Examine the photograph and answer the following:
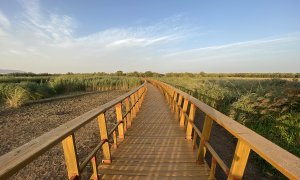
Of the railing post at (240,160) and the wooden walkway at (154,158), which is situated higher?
the railing post at (240,160)

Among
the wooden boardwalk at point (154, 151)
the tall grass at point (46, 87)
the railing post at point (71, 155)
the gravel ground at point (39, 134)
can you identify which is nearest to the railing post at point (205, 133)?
the wooden boardwalk at point (154, 151)

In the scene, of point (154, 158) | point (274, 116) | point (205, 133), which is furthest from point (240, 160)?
point (274, 116)

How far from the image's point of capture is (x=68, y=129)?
199cm

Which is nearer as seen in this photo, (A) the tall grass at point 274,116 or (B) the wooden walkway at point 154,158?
(B) the wooden walkway at point 154,158

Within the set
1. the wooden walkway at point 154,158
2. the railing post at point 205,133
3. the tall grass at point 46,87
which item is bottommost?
the tall grass at point 46,87

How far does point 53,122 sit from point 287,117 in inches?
395

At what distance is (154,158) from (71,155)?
213cm

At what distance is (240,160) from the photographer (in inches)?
76.4

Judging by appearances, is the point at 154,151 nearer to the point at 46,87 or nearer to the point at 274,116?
the point at 274,116

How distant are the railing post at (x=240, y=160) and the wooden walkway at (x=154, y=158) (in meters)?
1.27

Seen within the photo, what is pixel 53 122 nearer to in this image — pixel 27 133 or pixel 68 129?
pixel 27 133

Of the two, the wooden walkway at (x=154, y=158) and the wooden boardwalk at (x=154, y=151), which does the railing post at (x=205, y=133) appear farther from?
the wooden walkway at (x=154, y=158)

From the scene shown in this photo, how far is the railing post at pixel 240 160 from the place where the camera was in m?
1.90

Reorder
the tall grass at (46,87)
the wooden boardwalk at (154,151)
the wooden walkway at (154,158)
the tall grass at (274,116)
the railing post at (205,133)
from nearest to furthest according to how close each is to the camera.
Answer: the wooden boardwalk at (154,151) → the railing post at (205,133) → the wooden walkway at (154,158) → the tall grass at (274,116) → the tall grass at (46,87)
